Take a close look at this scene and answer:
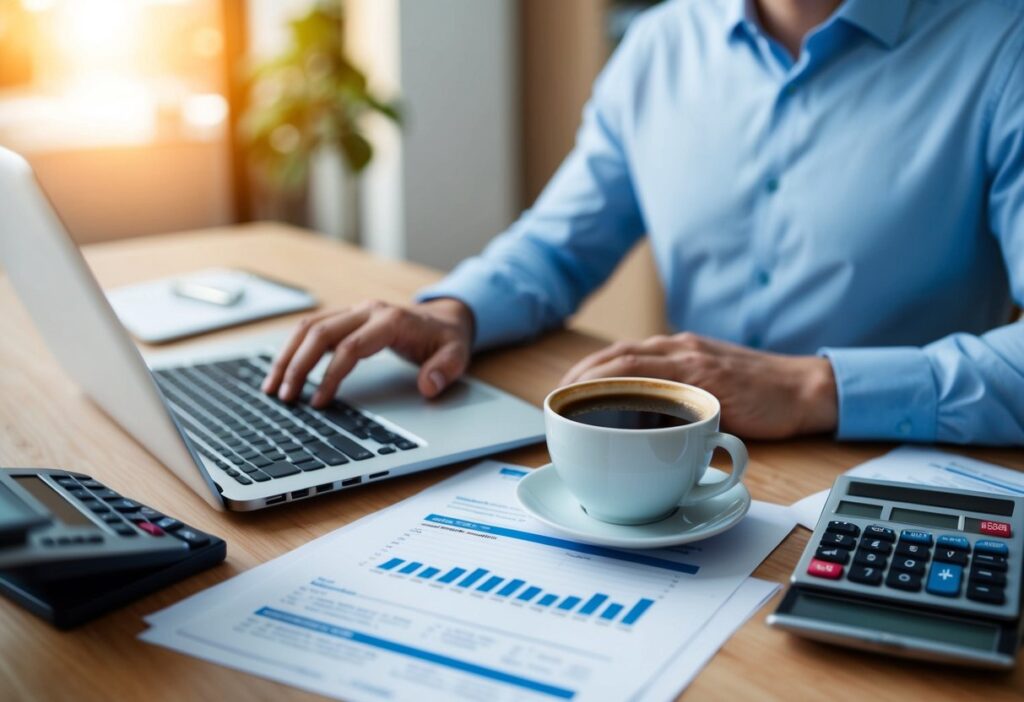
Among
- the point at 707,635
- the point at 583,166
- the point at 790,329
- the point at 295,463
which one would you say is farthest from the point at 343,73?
the point at 707,635

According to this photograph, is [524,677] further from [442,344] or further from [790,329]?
[790,329]

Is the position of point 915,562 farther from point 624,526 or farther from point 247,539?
point 247,539

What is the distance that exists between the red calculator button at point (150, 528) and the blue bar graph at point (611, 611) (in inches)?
10.9

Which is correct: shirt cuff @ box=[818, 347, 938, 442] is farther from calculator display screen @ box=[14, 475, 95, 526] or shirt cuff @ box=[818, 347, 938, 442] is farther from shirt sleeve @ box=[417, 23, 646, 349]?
calculator display screen @ box=[14, 475, 95, 526]

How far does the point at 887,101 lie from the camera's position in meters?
1.16

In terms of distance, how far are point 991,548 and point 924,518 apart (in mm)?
54

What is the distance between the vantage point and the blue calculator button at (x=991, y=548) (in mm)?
605

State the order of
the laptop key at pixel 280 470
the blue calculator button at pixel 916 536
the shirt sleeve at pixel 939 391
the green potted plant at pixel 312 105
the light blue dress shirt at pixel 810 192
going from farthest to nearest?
the green potted plant at pixel 312 105 < the light blue dress shirt at pixel 810 192 < the shirt sleeve at pixel 939 391 < the laptop key at pixel 280 470 < the blue calculator button at pixel 916 536

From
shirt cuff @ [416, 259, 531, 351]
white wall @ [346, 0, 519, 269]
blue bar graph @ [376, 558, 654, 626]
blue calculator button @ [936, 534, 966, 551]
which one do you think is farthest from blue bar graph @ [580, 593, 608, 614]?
white wall @ [346, 0, 519, 269]

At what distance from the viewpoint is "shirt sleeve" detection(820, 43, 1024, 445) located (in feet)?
2.86

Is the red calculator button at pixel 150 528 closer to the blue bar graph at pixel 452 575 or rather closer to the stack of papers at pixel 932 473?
the blue bar graph at pixel 452 575

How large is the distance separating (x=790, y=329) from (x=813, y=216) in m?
0.15

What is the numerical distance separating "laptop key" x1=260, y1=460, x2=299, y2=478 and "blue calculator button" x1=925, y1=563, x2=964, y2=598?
448 mm

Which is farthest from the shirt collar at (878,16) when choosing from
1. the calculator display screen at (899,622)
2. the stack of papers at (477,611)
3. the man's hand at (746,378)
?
the calculator display screen at (899,622)
